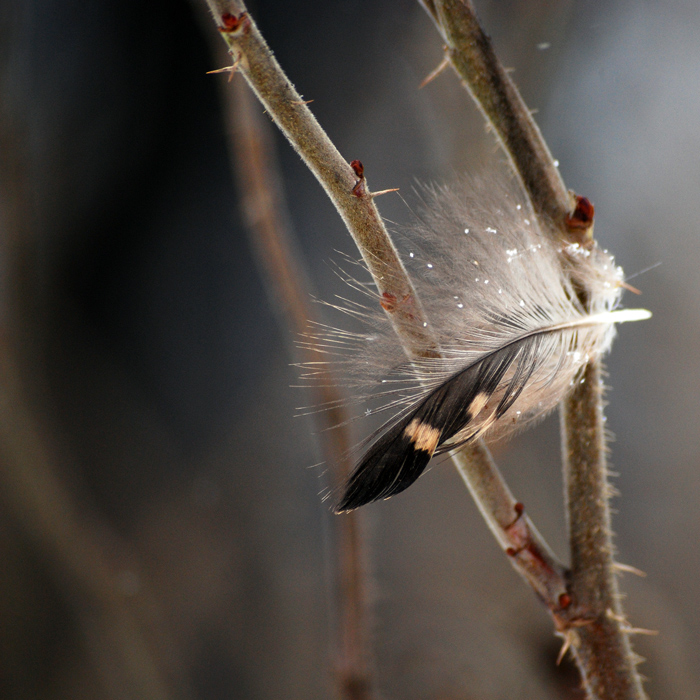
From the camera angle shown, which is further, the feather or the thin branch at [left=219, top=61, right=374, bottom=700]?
the thin branch at [left=219, top=61, right=374, bottom=700]

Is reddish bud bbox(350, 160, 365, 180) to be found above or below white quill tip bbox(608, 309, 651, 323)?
above

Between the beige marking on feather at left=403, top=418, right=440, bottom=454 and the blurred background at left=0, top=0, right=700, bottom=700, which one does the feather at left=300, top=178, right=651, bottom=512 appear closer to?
the beige marking on feather at left=403, top=418, right=440, bottom=454

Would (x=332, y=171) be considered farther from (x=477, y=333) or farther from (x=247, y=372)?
(x=247, y=372)

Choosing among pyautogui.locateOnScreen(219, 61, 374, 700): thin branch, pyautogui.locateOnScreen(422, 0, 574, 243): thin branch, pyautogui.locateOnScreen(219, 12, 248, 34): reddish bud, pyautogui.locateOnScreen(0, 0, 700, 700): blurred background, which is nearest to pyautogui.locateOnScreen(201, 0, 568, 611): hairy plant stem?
pyautogui.locateOnScreen(219, 12, 248, 34): reddish bud

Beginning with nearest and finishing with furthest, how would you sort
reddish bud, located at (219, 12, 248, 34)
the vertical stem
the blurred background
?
reddish bud, located at (219, 12, 248, 34), the vertical stem, the blurred background

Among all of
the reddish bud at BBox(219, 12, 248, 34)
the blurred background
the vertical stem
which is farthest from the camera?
the blurred background

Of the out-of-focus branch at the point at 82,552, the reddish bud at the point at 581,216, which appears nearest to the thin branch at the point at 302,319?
the reddish bud at the point at 581,216

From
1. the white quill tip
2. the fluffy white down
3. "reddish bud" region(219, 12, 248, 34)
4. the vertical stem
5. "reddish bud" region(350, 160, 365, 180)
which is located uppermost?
"reddish bud" region(219, 12, 248, 34)

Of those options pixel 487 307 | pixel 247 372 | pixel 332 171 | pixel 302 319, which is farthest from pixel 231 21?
pixel 247 372
